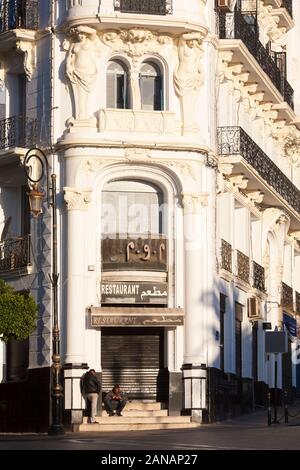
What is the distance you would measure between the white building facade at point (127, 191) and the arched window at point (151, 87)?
41mm

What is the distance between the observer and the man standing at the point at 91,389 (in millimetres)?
46469

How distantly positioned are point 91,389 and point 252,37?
1418 centimetres

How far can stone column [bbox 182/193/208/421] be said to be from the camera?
4766 centimetres

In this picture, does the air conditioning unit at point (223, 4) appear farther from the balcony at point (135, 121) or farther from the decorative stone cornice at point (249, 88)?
the balcony at point (135, 121)

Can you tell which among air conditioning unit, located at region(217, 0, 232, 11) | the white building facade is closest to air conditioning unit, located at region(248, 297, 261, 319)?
the white building facade

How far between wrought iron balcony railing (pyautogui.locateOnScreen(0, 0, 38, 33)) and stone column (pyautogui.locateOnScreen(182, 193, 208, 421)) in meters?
7.09

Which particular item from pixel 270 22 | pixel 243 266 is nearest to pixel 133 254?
pixel 243 266

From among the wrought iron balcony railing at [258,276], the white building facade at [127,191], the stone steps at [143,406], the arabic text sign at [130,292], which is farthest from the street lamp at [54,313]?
the wrought iron balcony railing at [258,276]

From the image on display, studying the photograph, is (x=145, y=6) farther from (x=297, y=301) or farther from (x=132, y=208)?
(x=297, y=301)

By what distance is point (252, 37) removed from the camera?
54.5 metres

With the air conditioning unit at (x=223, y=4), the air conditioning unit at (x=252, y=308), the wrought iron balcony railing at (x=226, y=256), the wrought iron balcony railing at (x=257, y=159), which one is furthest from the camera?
the air conditioning unit at (x=252, y=308)

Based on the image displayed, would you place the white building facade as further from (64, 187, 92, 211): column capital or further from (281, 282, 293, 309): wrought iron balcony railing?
(281, 282, 293, 309): wrought iron balcony railing

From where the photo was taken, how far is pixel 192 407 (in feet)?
156
